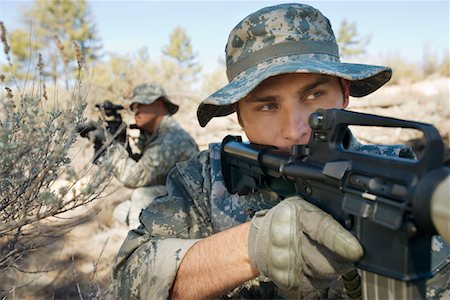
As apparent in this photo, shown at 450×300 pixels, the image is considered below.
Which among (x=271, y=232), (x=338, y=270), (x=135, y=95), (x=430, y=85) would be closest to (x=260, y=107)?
(x=271, y=232)

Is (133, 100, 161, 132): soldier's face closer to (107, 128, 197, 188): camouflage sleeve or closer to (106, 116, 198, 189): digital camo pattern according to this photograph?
(106, 116, 198, 189): digital camo pattern

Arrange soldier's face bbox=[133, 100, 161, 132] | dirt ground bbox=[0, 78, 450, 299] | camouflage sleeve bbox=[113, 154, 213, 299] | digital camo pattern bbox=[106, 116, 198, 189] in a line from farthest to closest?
1. soldier's face bbox=[133, 100, 161, 132]
2. digital camo pattern bbox=[106, 116, 198, 189]
3. dirt ground bbox=[0, 78, 450, 299]
4. camouflage sleeve bbox=[113, 154, 213, 299]

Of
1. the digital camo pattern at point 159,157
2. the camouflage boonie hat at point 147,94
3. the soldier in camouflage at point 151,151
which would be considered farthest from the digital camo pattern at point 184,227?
the camouflage boonie hat at point 147,94

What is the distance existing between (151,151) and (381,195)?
4.60 meters

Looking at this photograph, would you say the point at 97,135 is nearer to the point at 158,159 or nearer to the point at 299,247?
the point at 158,159

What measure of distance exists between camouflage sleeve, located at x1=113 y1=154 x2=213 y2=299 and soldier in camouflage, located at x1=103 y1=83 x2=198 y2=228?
3.23m

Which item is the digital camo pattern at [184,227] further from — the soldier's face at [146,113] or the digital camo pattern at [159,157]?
the soldier's face at [146,113]

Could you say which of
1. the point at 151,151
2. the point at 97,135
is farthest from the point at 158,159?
the point at 97,135

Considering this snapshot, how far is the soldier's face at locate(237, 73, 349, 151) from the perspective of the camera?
1.63m

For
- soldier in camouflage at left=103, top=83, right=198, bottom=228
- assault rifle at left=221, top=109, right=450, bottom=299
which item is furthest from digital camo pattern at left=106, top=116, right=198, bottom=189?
assault rifle at left=221, top=109, right=450, bottom=299

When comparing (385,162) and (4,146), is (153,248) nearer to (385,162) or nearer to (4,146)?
(4,146)

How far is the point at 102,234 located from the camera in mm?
5480

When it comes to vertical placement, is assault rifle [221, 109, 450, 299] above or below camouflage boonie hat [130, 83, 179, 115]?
below

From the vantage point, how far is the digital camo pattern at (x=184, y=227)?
1585 mm
